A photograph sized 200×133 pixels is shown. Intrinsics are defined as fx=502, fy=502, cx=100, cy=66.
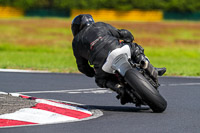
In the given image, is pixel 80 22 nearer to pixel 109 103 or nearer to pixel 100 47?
pixel 100 47

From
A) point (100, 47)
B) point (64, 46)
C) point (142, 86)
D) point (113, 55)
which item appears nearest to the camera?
point (142, 86)

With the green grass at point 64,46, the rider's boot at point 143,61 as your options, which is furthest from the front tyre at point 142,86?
the green grass at point 64,46

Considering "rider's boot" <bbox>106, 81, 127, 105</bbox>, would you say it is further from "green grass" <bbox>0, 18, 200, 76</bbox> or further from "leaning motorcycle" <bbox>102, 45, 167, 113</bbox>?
"green grass" <bbox>0, 18, 200, 76</bbox>

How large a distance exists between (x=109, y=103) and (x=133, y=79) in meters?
1.74

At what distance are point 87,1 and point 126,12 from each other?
601 centimetres

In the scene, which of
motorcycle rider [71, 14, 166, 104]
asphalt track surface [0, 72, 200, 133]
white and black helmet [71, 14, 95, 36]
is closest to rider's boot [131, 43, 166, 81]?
motorcycle rider [71, 14, 166, 104]

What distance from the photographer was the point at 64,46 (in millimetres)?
30328

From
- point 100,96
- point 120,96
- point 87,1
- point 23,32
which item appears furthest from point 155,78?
point 87,1

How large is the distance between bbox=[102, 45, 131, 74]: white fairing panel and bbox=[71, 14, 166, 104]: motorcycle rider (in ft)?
0.62

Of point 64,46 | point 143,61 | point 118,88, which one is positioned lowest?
point 64,46

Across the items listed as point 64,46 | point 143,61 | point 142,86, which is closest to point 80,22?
point 143,61

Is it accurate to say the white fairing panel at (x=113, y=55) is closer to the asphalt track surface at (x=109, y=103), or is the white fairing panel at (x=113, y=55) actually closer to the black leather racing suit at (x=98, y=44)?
the black leather racing suit at (x=98, y=44)

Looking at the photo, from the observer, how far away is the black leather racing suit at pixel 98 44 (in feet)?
25.3

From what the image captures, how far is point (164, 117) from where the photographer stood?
740cm
